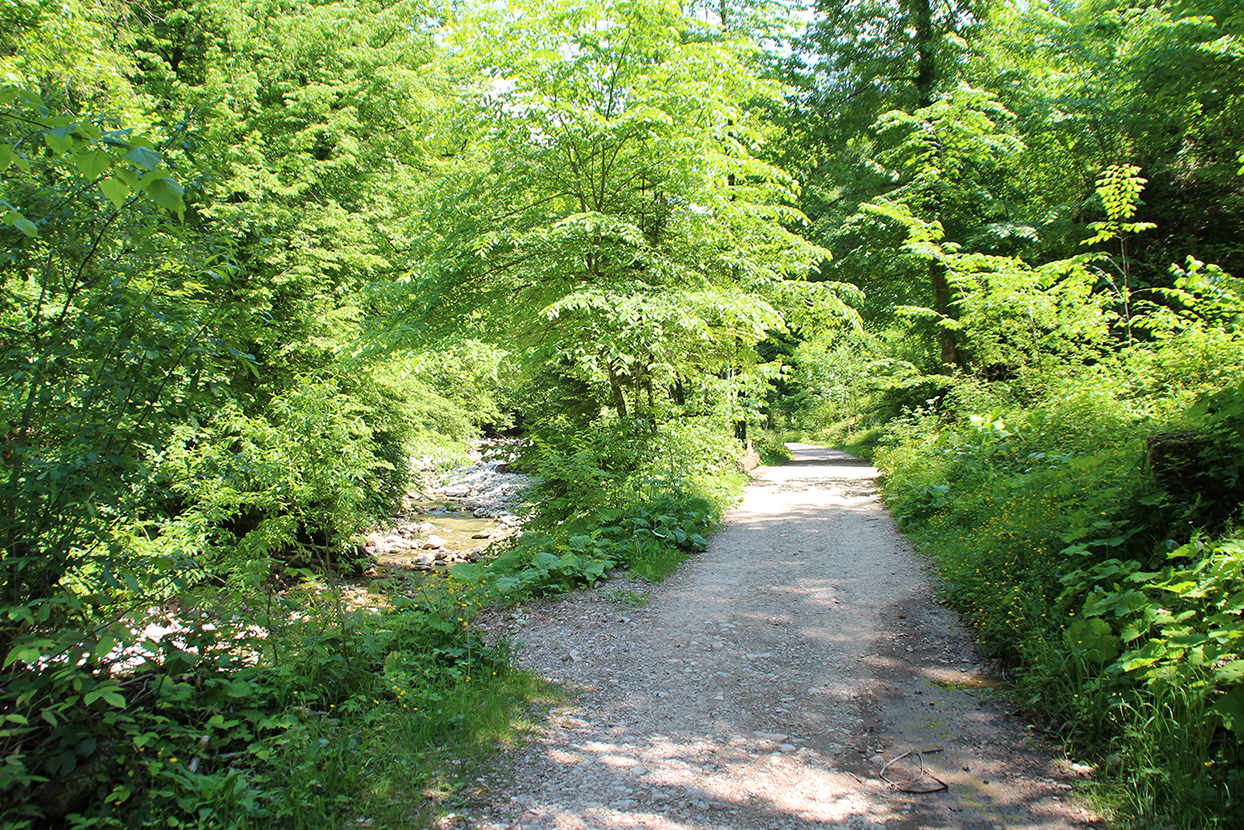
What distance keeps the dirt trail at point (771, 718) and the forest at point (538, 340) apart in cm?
34

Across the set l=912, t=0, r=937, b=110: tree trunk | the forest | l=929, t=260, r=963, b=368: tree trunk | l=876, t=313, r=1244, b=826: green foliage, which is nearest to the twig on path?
the forest

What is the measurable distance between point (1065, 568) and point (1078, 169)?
1254cm

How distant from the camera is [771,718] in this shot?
3961 mm

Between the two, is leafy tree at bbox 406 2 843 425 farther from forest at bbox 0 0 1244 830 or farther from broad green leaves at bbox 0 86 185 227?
broad green leaves at bbox 0 86 185 227

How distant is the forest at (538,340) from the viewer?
109 inches

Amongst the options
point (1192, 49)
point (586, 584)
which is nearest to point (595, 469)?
point (586, 584)

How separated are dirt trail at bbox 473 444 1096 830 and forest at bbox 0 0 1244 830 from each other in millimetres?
335

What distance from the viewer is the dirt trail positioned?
119 inches

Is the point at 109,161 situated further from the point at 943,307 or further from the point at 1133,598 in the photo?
the point at 943,307

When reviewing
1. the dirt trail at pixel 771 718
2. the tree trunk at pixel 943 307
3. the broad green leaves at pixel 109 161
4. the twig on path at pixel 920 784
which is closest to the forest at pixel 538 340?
the broad green leaves at pixel 109 161

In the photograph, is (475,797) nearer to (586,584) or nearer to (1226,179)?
(586,584)

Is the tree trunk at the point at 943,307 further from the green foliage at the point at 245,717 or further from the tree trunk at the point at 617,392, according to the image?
the green foliage at the point at 245,717

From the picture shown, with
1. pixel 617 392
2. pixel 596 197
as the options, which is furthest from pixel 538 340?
pixel 596 197

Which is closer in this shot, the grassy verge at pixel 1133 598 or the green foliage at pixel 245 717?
the green foliage at pixel 245 717
